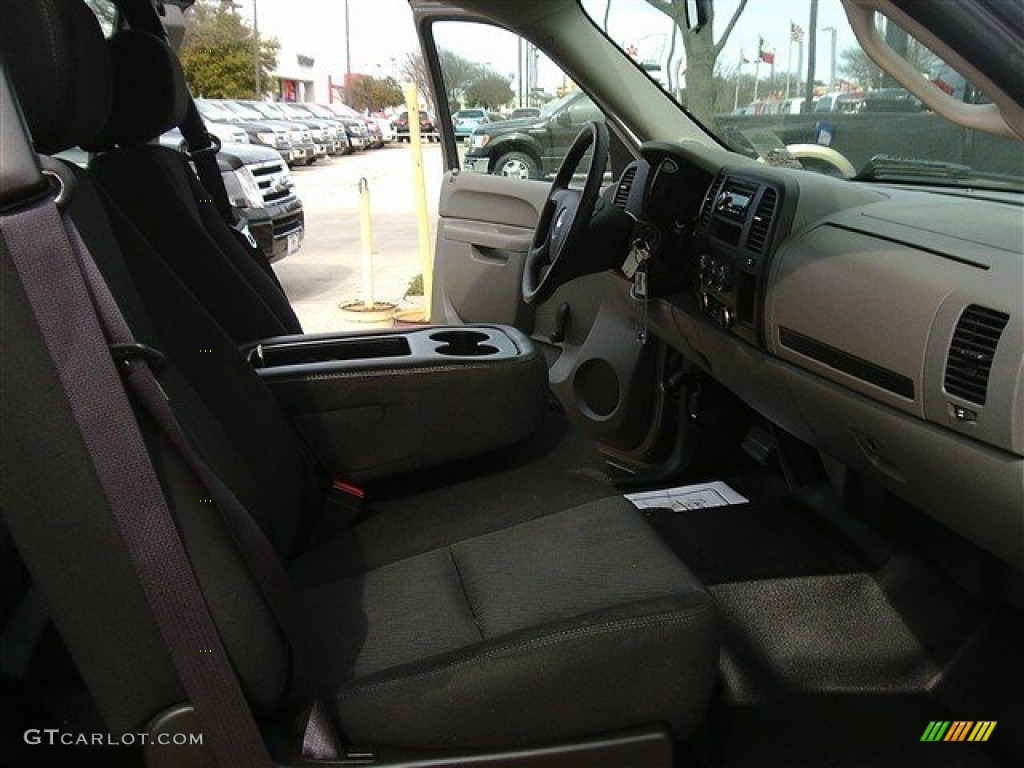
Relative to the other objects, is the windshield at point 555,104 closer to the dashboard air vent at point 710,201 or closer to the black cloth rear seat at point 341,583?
the dashboard air vent at point 710,201

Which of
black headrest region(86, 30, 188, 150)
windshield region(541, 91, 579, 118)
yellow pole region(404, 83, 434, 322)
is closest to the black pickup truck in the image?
yellow pole region(404, 83, 434, 322)

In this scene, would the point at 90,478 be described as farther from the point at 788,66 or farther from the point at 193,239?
the point at 788,66

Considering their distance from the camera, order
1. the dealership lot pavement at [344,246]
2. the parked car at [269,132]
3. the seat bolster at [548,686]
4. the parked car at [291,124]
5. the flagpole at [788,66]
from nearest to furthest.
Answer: the seat bolster at [548,686] → the flagpole at [788,66] → the dealership lot pavement at [344,246] → the parked car at [269,132] → the parked car at [291,124]

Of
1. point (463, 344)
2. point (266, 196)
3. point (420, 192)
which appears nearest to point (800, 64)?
point (463, 344)

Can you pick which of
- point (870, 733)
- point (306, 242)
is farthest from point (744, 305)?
point (306, 242)

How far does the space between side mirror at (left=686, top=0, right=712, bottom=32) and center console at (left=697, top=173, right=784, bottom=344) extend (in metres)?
0.59

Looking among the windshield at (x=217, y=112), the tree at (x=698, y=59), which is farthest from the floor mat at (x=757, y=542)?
the windshield at (x=217, y=112)

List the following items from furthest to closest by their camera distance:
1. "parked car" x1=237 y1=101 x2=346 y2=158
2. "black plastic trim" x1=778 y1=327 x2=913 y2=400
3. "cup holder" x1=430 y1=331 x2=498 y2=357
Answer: "parked car" x1=237 y1=101 x2=346 y2=158 < "cup holder" x1=430 y1=331 x2=498 y2=357 < "black plastic trim" x1=778 y1=327 x2=913 y2=400

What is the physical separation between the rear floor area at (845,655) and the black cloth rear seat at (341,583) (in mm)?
482

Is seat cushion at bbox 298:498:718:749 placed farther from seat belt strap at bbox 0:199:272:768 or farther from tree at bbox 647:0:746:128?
tree at bbox 647:0:746:128

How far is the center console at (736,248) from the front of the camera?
6.01 ft

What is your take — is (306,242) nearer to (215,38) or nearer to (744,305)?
(744,305)

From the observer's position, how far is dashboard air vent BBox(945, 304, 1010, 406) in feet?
4.09

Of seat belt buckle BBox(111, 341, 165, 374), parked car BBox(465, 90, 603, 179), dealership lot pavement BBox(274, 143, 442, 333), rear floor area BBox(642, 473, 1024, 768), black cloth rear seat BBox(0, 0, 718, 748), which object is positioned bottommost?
dealership lot pavement BBox(274, 143, 442, 333)
